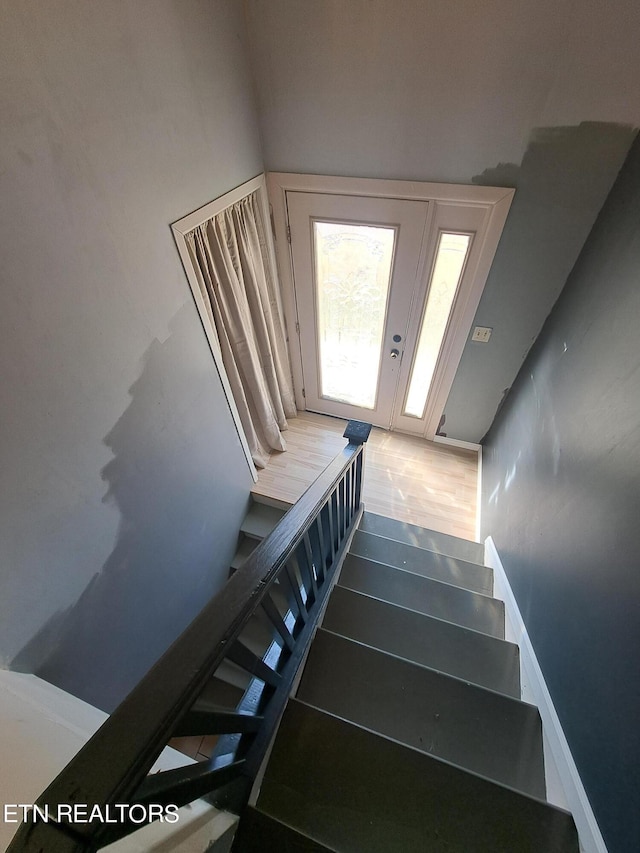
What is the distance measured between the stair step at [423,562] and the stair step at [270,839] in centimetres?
127

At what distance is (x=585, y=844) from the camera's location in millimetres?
937

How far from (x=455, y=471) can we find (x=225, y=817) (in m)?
2.62

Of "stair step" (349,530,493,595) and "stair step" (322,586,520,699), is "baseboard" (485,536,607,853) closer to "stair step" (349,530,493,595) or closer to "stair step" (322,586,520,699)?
"stair step" (322,586,520,699)

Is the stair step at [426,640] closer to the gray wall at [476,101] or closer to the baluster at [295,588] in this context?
the baluster at [295,588]

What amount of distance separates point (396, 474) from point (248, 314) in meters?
1.75

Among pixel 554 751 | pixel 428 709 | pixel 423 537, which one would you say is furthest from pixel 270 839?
pixel 423 537

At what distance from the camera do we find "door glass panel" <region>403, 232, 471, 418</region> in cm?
223

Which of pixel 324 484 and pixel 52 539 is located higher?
pixel 324 484

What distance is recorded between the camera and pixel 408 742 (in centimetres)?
128

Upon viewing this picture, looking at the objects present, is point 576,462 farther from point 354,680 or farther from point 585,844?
point 354,680

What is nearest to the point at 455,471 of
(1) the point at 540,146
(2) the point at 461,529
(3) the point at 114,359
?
(2) the point at 461,529

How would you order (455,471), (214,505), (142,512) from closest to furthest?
(142,512) < (214,505) < (455,471)

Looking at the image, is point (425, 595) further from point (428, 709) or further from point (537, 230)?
point (537, 230)

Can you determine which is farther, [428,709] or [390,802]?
[428,709]
